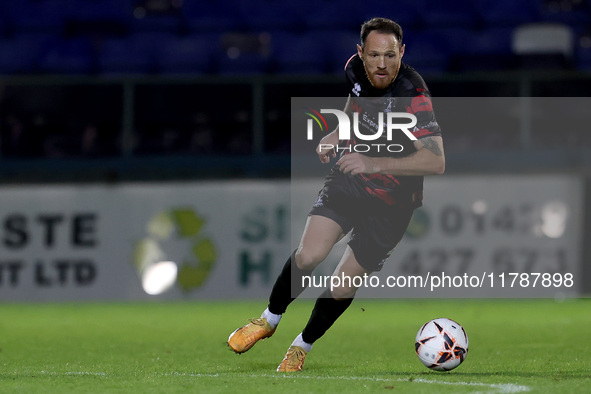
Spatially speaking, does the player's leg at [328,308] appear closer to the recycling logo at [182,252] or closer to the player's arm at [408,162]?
the player's arm at [408,162]

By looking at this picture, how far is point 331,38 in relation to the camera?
12445 mm

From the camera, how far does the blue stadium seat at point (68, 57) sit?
1218 centimetres

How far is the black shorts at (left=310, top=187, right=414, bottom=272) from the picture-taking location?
5.37 m

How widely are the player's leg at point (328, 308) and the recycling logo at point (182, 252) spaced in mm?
5439

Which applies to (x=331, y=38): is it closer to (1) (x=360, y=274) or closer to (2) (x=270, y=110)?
(2) (x=270, y=110)

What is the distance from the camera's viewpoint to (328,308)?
5.44 m

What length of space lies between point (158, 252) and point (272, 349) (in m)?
4.23

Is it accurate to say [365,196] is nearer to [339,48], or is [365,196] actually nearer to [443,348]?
[443,348]

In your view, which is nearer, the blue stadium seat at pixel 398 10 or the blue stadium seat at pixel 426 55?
the blue stadium seat at pixel 426 55

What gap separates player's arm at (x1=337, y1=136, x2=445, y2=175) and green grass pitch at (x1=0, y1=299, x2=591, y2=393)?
1053mm

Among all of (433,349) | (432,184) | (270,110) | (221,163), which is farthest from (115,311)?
(433,349)

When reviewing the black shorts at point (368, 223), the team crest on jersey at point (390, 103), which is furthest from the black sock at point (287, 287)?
the team crest on jersey at point (390, 103)

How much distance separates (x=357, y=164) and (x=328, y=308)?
2.68ft

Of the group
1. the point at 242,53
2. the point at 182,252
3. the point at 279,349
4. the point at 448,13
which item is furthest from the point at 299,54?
the point at 279,349
